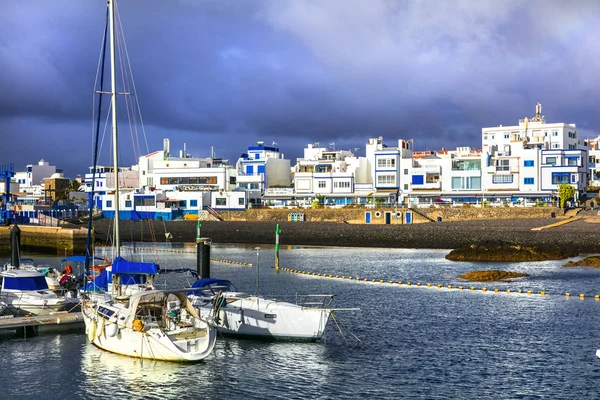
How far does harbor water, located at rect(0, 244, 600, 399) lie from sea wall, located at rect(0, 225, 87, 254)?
128 feet

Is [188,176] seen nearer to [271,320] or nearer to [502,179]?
[502,179]

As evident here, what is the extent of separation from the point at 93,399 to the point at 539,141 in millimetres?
108671

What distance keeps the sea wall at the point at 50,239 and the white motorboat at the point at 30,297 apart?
39.3 m

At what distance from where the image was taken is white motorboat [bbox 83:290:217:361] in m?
29.3

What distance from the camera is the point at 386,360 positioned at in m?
30.6

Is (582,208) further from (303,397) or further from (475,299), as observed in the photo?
(303,397)

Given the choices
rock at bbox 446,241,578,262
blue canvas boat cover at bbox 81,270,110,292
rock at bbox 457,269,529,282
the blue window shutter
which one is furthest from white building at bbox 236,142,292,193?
blue canvas boat cover at bbox 81,270,110,292

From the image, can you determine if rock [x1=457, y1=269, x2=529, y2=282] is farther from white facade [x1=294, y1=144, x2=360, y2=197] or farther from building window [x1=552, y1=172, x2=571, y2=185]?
white facade [x1=294, y1=144, x2=360, y2=197]

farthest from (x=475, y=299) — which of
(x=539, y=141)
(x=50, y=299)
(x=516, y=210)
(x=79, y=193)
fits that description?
(x=79, y=193)

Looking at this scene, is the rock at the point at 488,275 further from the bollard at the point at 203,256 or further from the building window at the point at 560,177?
the building window at the point at 560,177

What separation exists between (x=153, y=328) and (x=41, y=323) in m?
8.29

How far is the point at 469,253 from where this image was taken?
7131 centimetres

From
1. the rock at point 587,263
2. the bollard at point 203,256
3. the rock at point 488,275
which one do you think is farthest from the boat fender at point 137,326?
the rock at point 587,263

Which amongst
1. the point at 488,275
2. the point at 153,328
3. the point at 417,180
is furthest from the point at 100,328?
the point at 417,180
